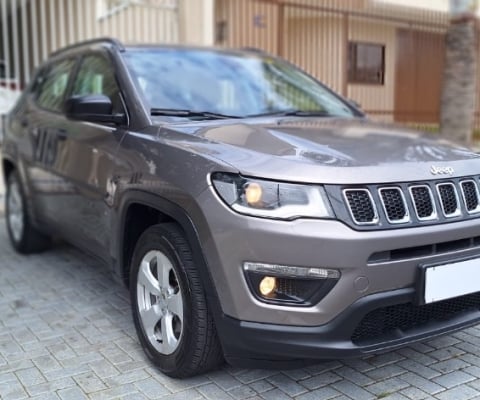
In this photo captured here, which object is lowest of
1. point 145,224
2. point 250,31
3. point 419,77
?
point 145,224

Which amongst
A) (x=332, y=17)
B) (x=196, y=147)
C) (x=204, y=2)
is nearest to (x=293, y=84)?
(x=196, y=147)

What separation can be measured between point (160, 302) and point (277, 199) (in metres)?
0.91

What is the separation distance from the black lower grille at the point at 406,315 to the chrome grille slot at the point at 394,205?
14.7 inches

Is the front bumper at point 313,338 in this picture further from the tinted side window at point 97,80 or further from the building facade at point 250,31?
the building facade at point 250,31

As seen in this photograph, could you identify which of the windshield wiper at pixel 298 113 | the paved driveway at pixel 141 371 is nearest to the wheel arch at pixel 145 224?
the paved driveway at pixel 141 371

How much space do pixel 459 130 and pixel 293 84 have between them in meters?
4.20

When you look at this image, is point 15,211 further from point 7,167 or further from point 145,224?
point 145,224

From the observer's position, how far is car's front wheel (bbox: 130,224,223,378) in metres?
2.66

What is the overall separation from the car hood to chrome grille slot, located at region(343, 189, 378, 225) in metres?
0.06

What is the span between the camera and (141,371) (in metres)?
3.08

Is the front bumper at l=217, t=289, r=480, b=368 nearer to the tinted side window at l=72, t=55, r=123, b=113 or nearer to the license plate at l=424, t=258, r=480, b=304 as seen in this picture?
the license plate at l=424, t=258, r=480, b=304

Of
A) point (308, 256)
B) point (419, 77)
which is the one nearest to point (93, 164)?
point (308, 256)

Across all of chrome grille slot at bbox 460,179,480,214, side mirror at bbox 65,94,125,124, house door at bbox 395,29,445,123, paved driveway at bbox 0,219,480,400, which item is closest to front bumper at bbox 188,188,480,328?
chrome grille slot at bbox 460,179,480,214

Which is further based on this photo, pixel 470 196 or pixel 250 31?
pixel 250 31
